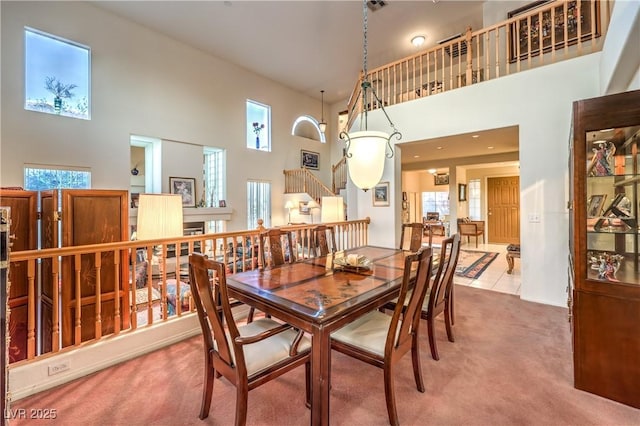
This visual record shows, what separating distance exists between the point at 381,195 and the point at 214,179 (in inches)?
206

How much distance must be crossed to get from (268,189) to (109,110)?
179 inches

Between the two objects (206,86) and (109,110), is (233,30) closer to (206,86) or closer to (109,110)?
(206,86)

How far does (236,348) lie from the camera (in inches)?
54.4

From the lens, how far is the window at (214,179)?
26.3 feet

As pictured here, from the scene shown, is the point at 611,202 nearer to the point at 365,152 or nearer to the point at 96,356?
the point at 365,152

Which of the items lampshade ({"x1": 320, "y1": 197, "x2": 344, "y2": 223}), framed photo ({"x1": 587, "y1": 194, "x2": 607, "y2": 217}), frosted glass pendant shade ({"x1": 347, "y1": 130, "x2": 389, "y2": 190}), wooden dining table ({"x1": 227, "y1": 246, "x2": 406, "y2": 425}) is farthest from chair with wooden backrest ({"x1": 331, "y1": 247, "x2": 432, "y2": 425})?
lampshade ({"x1": 320, "y1": 197, "x2": 344, "y2": 223})

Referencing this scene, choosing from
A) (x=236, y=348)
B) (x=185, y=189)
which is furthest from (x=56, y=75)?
(x=236, y=348)

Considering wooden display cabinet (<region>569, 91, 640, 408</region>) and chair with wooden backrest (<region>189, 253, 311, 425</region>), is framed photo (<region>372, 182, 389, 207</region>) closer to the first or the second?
wooden display cabinet (<region>569, 91, 640, 408</region>)

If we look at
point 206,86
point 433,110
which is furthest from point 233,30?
point 433,110

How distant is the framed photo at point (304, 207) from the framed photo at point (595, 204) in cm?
711

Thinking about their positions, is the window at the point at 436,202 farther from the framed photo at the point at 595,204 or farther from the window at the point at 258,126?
the framed photo at the point at 595,204

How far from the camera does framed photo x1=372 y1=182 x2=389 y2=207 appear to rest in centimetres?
518

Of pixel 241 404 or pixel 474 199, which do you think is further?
pixel 474 199

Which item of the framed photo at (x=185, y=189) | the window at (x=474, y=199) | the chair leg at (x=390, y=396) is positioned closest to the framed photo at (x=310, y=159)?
the framed photo at (x=185, y=189)
